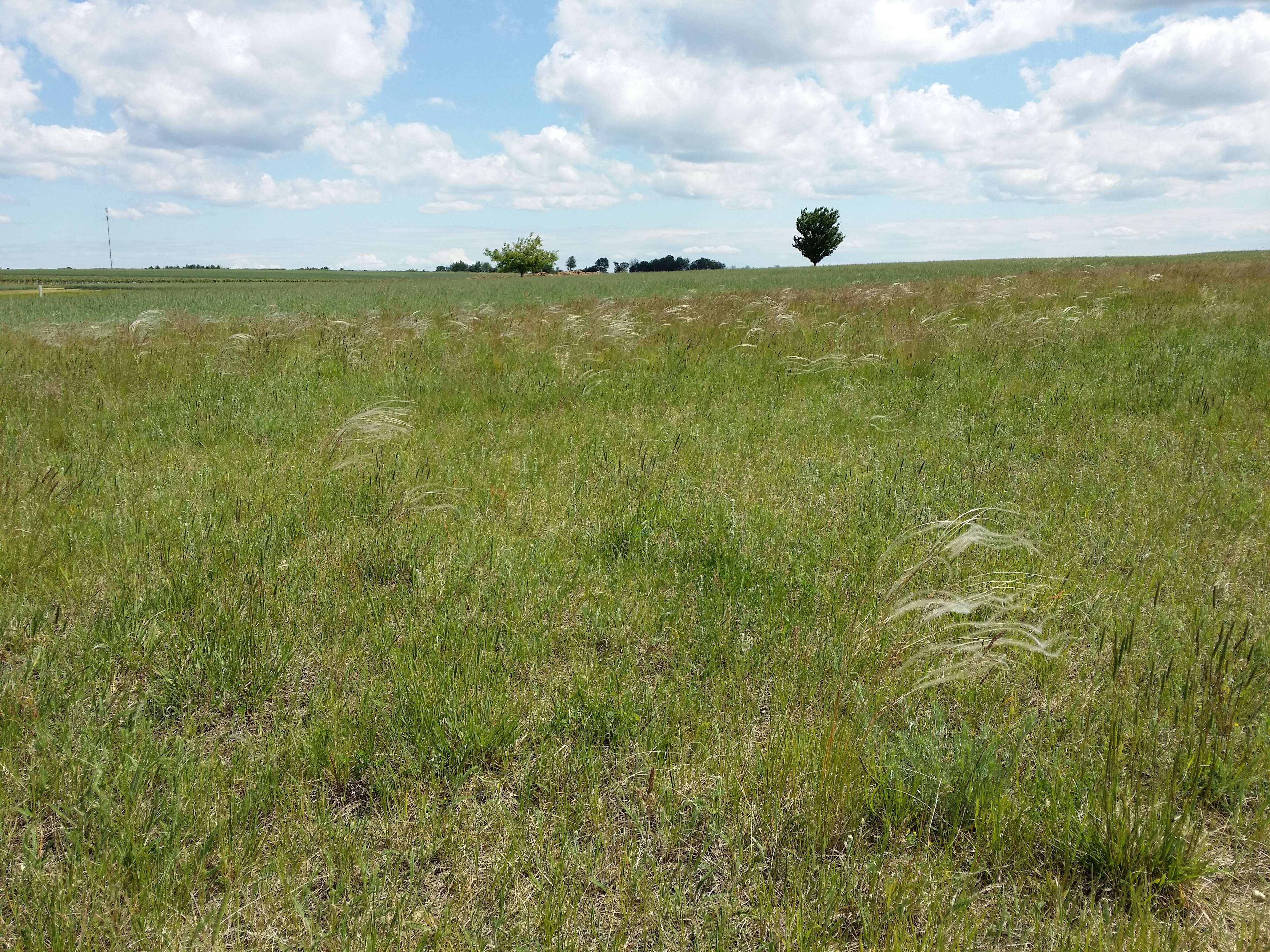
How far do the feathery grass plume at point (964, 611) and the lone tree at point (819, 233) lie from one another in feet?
267

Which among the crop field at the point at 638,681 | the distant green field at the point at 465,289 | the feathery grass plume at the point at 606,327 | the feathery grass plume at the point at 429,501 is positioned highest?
the distant green field at the point at 465,289

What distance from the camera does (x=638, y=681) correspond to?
2465 millimetres

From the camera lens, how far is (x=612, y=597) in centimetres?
305

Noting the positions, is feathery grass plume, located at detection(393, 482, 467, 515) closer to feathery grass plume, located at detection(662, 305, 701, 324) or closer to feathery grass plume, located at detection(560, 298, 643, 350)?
feathery grass plume, located at detection(560, 298, 643, 350)

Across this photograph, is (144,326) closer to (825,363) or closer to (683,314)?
(683,314)

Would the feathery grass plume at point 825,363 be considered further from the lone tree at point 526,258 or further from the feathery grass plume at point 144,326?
the lone tree at point 526,258

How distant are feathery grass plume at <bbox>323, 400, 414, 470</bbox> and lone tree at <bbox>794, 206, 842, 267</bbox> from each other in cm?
7989

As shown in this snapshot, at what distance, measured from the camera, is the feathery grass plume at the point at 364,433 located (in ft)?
15.3

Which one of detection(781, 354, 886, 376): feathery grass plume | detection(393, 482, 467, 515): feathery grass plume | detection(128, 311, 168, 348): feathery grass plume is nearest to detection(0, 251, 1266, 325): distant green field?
detection(128, 311, 168, 348): feathery grass plume

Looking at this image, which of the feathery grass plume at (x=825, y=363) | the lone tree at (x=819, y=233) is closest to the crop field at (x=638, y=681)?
the feathery grass plume at (x=825, y=363)

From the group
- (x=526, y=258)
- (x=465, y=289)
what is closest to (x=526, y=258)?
(x=526, y=258)

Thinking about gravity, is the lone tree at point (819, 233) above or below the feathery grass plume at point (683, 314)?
above

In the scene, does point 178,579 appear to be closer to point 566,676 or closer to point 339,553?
point 339,553

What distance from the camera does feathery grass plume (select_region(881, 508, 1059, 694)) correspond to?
2102mm
